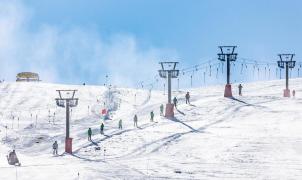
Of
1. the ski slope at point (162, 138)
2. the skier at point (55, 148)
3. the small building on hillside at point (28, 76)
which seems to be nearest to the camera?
the ski slope at point (162, 138)

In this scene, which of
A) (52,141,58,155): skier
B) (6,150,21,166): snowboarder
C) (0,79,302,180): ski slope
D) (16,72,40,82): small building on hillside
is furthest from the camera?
(16,72,40,82): small building on hillside

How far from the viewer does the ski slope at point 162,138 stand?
3372 cm

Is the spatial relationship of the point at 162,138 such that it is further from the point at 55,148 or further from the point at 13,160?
the point at 13,160

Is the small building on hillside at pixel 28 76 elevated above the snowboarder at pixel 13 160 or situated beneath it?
elevated above

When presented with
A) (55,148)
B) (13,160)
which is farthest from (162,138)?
(13,160)

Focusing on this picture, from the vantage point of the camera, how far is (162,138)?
146 feet

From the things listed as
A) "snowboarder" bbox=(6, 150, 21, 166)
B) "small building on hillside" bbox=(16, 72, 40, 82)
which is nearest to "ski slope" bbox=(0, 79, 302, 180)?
"snowboarder" bbox=(6, 150, 21, 166)

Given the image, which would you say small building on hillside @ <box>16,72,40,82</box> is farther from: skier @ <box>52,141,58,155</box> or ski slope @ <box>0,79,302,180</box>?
skier @ <box>52,141,58,155</box>

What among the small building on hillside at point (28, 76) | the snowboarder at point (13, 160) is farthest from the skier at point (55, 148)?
the small building on hillside at point (28, 76)

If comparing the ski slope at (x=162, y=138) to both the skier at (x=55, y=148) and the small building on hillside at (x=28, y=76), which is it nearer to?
the skier at (x=55, y=148)

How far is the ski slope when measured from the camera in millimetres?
33719

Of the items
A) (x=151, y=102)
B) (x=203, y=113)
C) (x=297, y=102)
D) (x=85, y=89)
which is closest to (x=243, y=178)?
(x=203, y=113)

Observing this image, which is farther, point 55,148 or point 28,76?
point 28,76

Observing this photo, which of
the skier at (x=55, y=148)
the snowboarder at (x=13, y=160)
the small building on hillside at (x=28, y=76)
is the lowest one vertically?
the skier at (x=55, y=148)
